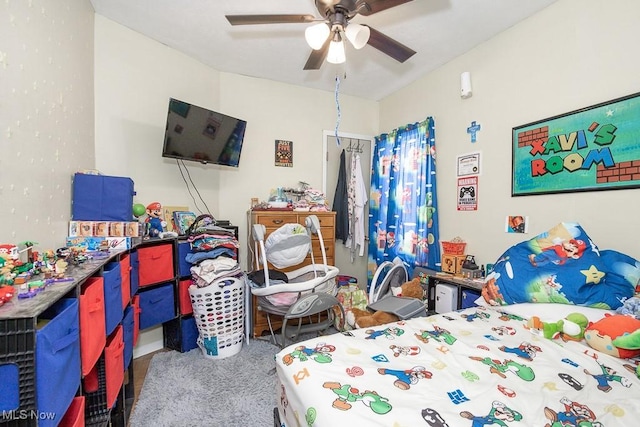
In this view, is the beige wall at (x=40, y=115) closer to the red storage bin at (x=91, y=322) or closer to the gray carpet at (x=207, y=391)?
the red storage bin at (x=91, y=322)

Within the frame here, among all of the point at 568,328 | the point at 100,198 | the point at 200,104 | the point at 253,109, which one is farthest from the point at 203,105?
the point at 568,328

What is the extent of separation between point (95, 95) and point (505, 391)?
319 centimetres

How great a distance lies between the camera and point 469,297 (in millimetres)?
A: 2305

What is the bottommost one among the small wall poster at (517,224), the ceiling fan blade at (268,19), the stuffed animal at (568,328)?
the stuffed animal at (568,328)

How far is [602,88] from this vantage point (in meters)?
1.84

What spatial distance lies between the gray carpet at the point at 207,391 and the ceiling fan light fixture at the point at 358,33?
2.44m

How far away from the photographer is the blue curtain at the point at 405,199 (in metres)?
3.06

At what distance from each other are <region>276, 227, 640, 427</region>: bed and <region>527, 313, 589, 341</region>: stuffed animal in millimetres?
36

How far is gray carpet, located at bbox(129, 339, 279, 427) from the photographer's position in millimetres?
1733

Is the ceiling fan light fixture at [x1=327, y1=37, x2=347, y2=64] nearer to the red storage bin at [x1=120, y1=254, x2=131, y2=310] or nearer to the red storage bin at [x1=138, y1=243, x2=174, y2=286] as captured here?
the red storage bin at [x1=120, y1=254, x2=131, y2=310]

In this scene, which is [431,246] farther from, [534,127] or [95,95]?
[95,95]

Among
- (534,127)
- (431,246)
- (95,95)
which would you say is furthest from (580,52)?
(95,95)

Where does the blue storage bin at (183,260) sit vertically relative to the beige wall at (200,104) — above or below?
below

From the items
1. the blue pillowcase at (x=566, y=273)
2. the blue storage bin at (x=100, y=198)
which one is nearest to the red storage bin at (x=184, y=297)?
the blue storage bin at (x=100, y=198)
